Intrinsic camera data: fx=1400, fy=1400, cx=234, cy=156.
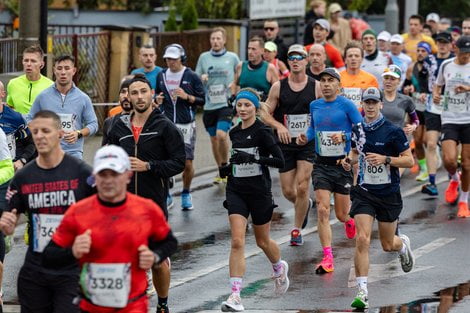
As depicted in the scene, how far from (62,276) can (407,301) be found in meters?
3.91

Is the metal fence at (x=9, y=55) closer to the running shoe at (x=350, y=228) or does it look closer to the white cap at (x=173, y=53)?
the white cap at (x=173, y=53)

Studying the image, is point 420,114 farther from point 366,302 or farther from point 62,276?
point 62,276

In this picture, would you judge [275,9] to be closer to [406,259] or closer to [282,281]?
[406,259]

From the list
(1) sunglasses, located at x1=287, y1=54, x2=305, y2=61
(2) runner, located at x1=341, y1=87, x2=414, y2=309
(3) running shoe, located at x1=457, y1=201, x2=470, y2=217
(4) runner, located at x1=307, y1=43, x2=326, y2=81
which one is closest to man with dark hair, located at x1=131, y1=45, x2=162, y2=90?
(4) runner, located at x1=307, y1=43, x2=326, y2=81

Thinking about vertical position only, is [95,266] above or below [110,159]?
below

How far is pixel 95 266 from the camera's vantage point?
26.4ft

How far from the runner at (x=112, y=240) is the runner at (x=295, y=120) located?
621 centimetres

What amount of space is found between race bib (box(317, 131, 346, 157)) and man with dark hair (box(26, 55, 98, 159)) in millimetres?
2191

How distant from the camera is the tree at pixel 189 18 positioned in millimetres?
27031

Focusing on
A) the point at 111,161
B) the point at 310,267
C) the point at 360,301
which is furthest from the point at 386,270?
the point at 111,161

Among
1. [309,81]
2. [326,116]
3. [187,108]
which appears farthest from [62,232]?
[187,108]

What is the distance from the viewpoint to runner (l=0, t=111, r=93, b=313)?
28.4 ft

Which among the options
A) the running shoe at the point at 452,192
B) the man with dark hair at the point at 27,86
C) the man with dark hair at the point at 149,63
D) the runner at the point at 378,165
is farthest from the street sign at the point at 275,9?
the runner at the point at 378,165

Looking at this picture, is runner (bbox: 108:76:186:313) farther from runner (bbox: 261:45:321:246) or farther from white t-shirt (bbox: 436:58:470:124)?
white t-shirt (bbox: 436:58:470:124)
